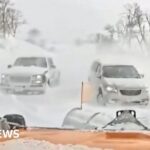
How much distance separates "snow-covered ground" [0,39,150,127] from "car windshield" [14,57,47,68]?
35mm

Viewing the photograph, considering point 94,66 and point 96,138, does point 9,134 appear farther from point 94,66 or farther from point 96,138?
point 94,66

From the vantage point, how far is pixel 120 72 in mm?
3553

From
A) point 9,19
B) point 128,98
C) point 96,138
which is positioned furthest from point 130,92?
point 9,19

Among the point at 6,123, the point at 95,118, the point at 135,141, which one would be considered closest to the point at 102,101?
the point at 95,118

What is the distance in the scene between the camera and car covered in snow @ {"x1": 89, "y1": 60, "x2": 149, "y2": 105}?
3529 millimetres

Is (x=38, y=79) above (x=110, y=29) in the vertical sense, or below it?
below

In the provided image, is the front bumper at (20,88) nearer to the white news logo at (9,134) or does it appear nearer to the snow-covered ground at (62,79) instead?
the snow-covered ground at (62,79)

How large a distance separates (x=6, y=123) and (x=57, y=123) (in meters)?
0.33

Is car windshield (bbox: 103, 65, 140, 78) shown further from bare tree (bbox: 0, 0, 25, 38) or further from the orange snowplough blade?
bare tree (bbox: 0, 0, 25, 38)

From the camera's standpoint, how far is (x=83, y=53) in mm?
3572

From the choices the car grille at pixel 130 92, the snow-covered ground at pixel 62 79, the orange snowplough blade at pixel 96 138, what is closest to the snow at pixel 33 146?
the orange snowplough blade at pixel 96 138

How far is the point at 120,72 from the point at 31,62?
22.9 inches

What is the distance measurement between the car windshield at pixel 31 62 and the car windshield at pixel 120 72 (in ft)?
1.33

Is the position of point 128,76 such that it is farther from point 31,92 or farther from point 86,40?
point 31,92
